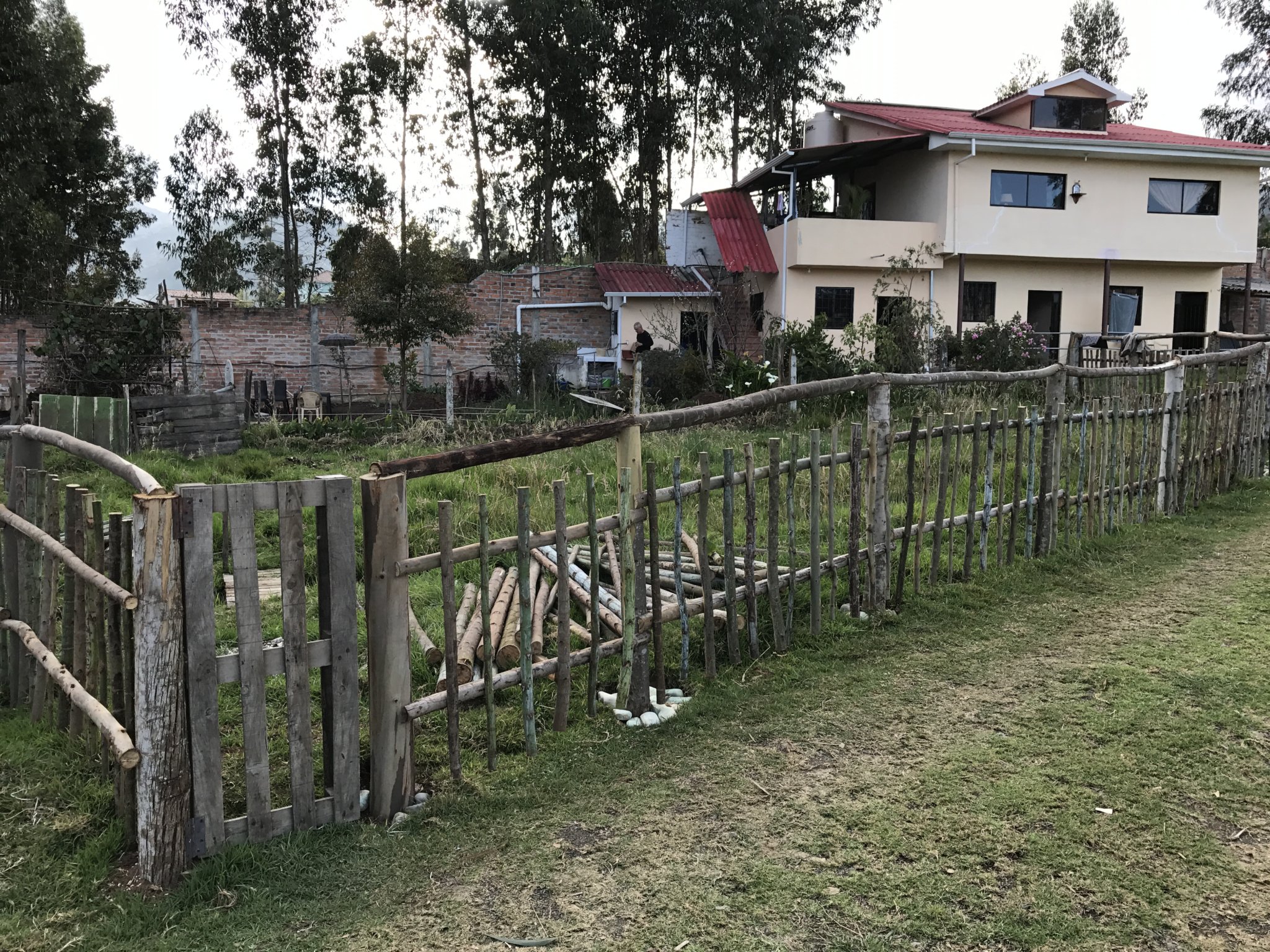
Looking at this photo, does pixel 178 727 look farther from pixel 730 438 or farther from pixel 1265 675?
pixel 730 438

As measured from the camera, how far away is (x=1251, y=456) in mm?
9250

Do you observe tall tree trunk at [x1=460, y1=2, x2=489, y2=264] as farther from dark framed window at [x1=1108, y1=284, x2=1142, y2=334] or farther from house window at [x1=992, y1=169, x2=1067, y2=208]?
dark framed window at [x1=1108, y1=284, x2=1142, y2=334]

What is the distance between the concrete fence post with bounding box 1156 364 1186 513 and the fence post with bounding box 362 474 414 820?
6.47 m

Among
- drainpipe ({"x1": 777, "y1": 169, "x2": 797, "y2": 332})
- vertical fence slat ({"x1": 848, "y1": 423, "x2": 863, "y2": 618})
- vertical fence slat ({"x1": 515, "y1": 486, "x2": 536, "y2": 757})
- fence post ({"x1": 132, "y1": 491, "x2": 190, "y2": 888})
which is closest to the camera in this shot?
fence post ({"x1": 132, "y1": 491, "x2": 190, "y2": 888})

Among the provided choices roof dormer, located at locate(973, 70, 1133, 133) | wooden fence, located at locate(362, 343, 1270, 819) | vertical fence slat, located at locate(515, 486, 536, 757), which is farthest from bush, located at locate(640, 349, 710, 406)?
vertical fence slat, located at locate(515, 486, 536, 757)

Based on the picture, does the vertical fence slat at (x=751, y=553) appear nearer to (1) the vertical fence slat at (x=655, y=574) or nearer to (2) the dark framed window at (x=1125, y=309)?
(1) the vertical fence slat at (x=655, y=574)

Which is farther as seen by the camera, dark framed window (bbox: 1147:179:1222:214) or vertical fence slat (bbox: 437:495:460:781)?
dark framed window (bbox: 1147:179:1222:214)

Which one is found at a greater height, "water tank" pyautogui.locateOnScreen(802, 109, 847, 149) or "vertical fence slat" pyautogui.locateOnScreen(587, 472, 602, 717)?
"water tank" pyautogui.locateOnScreen(802, 109, 847, 149)

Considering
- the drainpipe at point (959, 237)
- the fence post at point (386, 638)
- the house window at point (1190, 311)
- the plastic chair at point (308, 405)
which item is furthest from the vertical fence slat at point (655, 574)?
the house window at point (1190, 311)

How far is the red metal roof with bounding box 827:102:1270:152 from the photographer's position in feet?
70.6

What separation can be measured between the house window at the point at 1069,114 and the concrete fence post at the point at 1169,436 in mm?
17617

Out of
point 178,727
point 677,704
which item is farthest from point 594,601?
point 178,727

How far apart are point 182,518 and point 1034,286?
23.2 meters

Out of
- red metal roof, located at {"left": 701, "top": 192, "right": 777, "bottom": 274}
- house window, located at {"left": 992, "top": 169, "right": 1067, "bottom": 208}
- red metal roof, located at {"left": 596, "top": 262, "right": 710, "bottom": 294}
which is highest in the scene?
house window, located at {"left": 992, "top": 169, "right": 1067, "bottom": 208}
